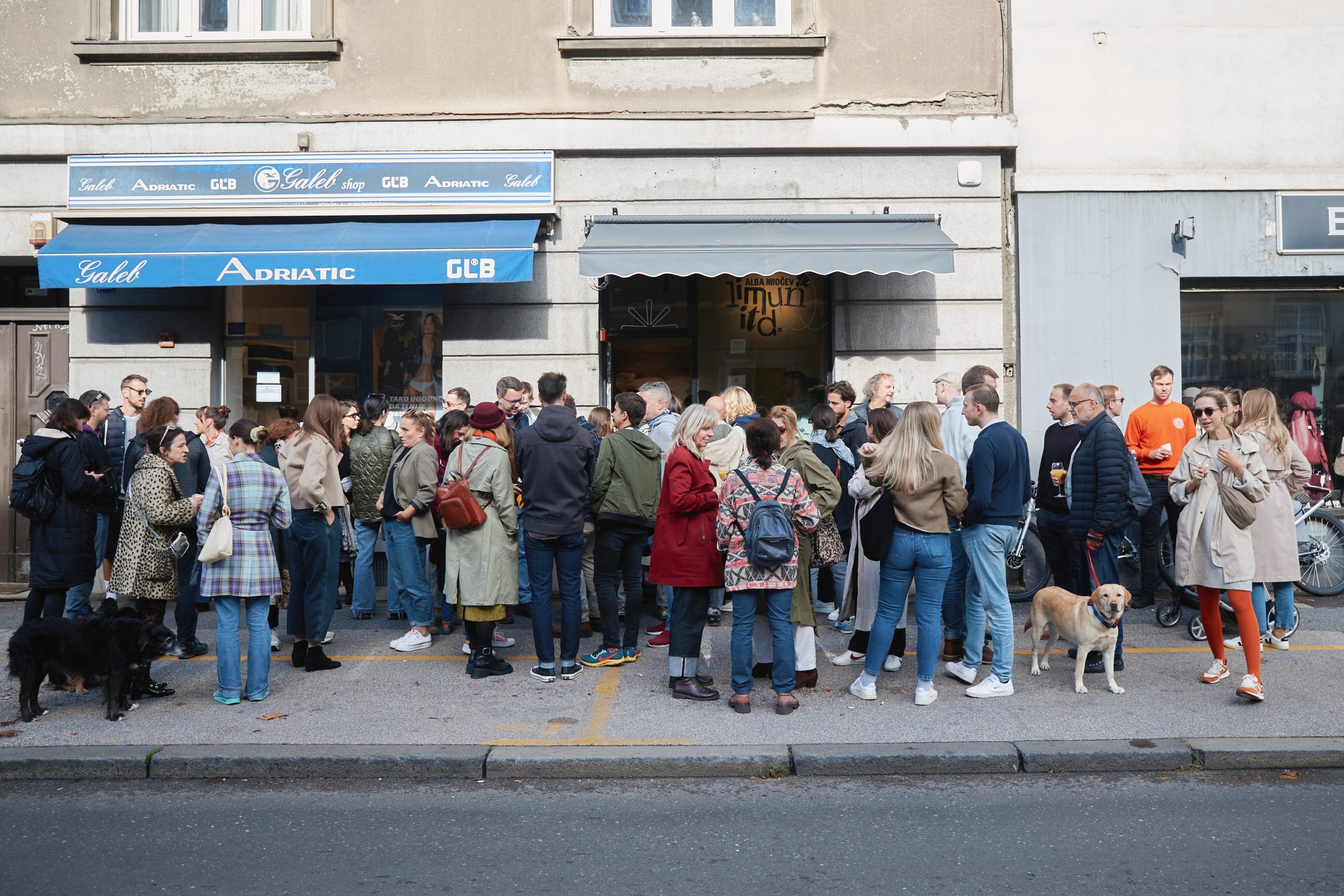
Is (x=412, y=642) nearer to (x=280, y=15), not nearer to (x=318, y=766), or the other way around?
(x=318, y=766)

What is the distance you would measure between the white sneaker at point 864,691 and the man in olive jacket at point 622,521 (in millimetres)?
1671

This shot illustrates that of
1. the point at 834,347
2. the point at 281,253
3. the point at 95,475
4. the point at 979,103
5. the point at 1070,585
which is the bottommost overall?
the point at 1070,585

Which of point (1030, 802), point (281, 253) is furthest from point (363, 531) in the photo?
point (1030, 802)

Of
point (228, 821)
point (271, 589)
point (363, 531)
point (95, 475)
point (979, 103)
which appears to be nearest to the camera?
point (228, 821)

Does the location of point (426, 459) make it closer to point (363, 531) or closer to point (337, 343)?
point (363, 531)

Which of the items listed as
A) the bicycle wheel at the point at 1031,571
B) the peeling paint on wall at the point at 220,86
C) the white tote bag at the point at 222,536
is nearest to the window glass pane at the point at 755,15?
the peeling paint on wall at the point at 220,86

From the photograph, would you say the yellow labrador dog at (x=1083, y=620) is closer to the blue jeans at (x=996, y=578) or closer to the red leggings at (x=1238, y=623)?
the blue jeans at (x=996, y=578)

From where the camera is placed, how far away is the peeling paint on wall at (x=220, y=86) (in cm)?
1084

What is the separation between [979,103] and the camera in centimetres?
1083

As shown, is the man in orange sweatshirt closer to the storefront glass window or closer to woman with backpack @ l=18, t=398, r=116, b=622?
the storefront glass window

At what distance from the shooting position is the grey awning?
9.73 m

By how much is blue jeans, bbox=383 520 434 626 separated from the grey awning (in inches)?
122

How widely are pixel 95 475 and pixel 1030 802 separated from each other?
6.38 m

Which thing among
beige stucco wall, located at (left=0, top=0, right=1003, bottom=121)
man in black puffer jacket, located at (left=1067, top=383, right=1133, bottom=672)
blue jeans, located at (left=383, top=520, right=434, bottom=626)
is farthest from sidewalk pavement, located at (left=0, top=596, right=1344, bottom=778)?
beige stucco wall, located at (left=0, top=0, right=1003, bottom=121)
